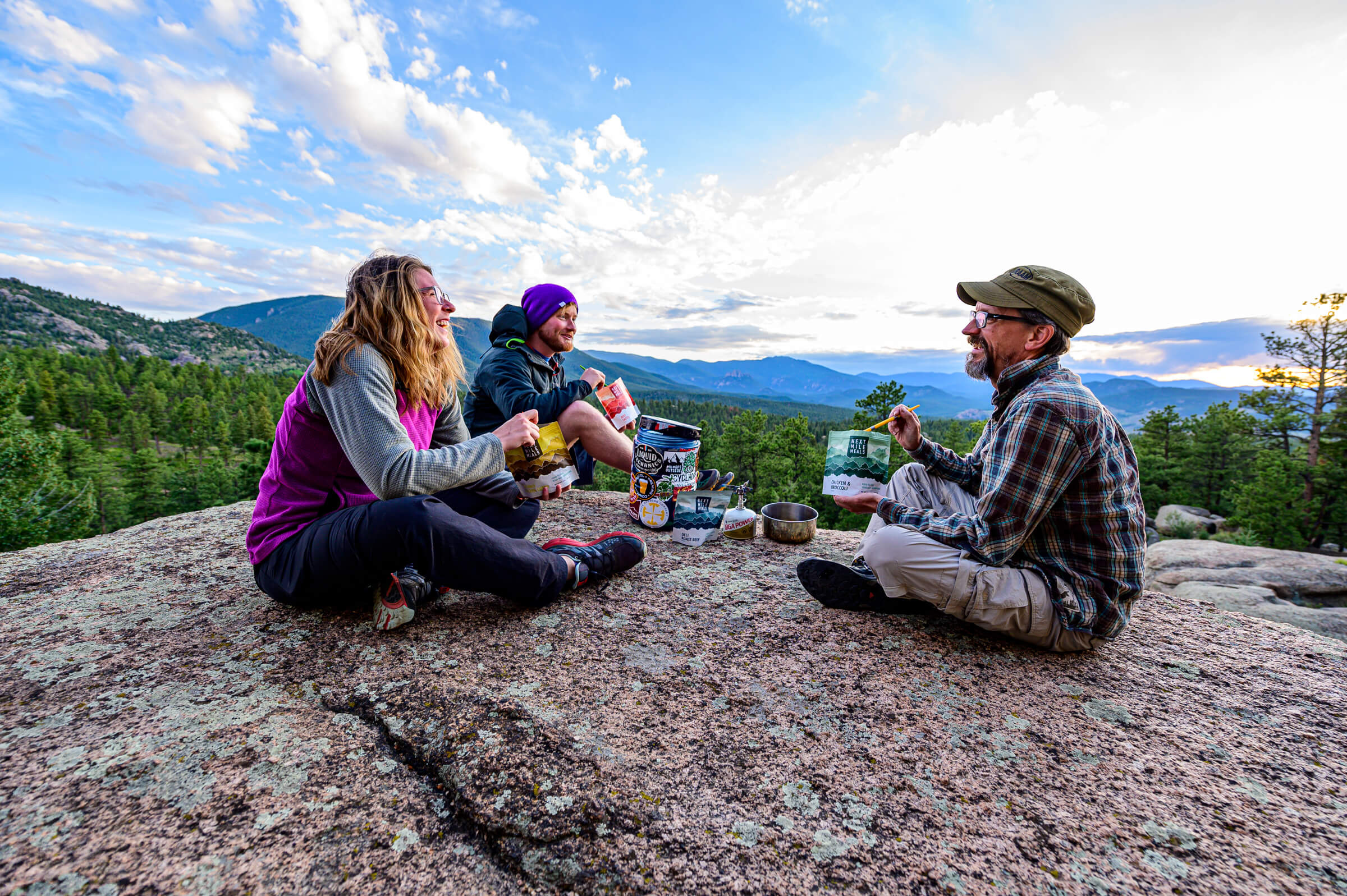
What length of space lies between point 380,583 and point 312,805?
1.34 metres

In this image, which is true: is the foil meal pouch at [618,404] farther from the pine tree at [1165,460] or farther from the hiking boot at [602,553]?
the pine tree at [1165,460]

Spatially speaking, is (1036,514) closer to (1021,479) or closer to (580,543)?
(1021,479)

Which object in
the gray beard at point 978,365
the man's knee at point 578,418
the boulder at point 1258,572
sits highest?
the gray beard at point 978,365

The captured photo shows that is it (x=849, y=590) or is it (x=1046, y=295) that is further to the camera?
(x=849, y=590)

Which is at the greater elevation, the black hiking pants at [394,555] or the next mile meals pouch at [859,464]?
the next mile meals pouch at [859,464]

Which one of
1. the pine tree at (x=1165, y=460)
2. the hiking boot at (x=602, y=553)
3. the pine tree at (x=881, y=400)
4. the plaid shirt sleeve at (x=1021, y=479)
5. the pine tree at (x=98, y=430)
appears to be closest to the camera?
the plaid shirt sleeve at (x=1021, y=479)

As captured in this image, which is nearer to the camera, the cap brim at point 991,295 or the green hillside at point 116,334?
the cap brim at point 991,295

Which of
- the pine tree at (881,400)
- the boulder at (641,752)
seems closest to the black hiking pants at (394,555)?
the boulder at (641,752)

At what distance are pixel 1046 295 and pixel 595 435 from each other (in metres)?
3.53

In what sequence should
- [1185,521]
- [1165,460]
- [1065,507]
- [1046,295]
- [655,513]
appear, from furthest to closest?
[1165,460], [1185,521], [655,513], [1046,295], [1065,507]

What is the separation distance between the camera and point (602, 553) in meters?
3.55

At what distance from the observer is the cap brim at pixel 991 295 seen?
294cm

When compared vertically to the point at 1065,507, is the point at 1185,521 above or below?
below

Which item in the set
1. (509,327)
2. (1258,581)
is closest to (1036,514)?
(509,327)
